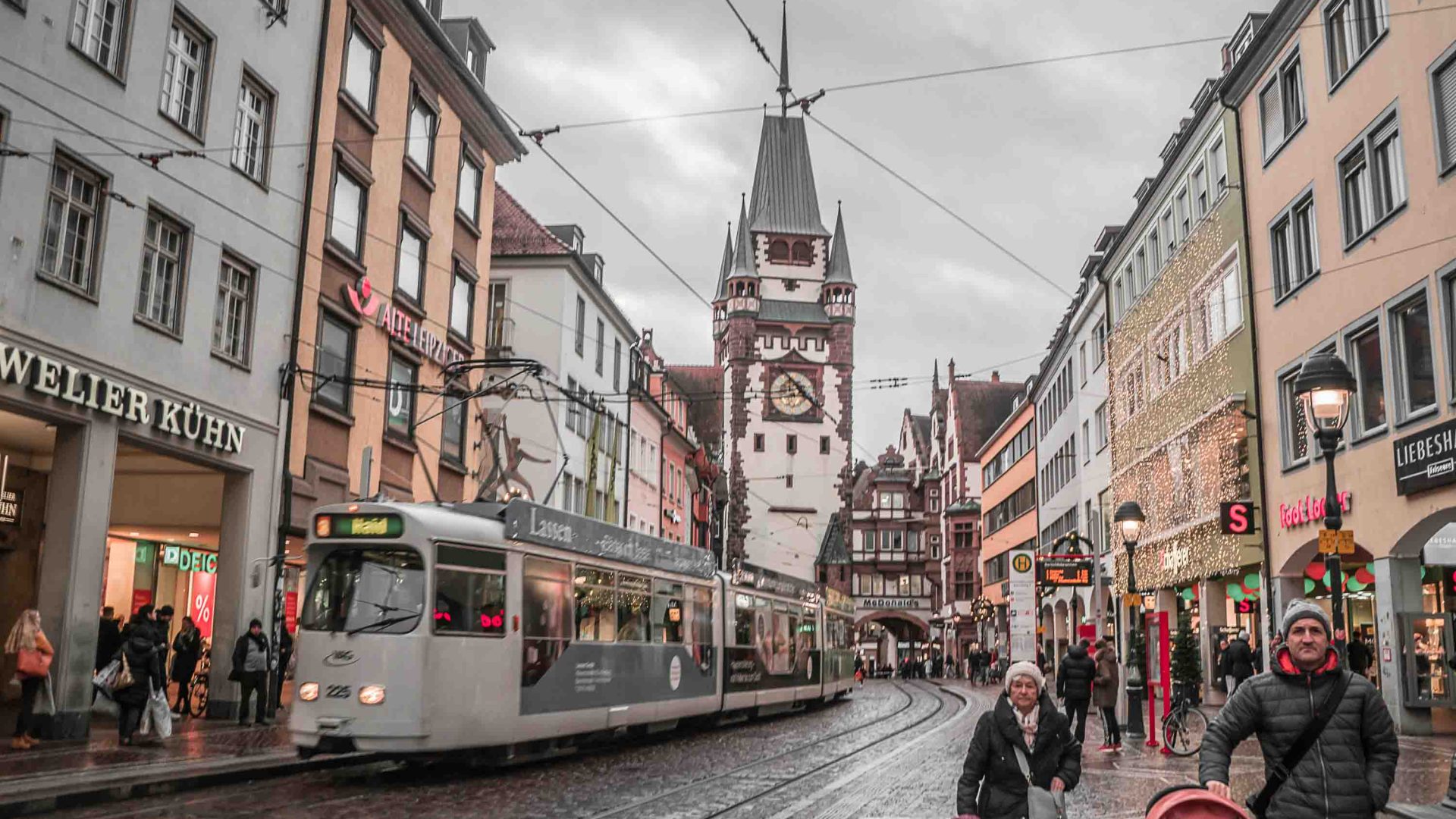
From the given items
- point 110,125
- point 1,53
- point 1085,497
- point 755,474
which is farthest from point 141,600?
point 755,474

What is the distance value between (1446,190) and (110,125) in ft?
60.7

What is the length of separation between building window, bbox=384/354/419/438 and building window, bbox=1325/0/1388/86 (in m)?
17.9

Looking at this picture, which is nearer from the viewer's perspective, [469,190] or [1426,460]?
[1426,460]

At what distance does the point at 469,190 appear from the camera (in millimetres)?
31500

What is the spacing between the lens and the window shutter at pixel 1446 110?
1950 centimetres

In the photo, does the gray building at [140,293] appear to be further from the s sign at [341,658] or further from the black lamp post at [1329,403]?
the black lamp post at [1329,403]

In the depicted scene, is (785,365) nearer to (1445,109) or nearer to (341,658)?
(1445,109)

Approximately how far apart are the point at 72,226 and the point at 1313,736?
16709 millimetres

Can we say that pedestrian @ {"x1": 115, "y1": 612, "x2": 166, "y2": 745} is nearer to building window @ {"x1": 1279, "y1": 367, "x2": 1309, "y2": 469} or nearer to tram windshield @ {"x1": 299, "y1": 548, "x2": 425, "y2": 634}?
tram windshield @ {"x1": 299, "y1": 548, "x2": 425, "y2": 634}

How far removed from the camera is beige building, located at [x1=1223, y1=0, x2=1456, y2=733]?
786 inches

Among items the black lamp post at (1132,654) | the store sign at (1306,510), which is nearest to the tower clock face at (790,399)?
the store sign at (1306,510)

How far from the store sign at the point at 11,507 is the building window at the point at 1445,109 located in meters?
21.4

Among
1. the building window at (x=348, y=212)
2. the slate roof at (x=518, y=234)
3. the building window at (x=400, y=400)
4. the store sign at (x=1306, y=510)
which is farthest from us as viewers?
the slate roof at (x=518, y=234)

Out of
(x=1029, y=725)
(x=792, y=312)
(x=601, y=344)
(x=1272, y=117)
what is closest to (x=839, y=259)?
(x=792, y=312)
